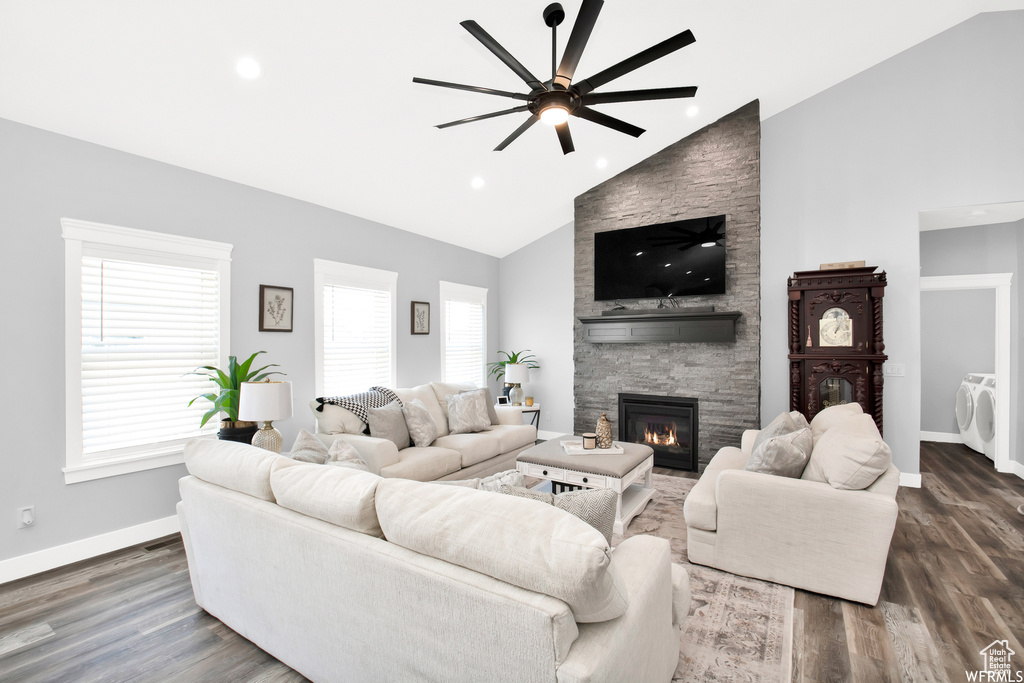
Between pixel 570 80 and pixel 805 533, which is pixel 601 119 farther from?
pixel 805 533

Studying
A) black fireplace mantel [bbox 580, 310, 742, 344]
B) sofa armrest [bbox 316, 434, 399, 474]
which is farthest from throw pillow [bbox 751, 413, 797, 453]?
sofa armrest [bbox 316, 434, 399, 474]

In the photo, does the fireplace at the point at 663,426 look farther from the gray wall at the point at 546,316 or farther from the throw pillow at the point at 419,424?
the throw pillow at the point at 419,424

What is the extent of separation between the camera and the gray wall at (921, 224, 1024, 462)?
485cm

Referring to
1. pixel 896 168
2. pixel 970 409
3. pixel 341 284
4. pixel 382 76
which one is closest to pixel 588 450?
pixel 341 284

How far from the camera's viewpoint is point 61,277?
2855 mm

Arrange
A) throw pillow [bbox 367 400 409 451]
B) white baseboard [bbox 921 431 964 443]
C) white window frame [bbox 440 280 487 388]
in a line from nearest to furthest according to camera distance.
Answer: throw pillow [bbox 367 400 409 451]
white window frame [bbox 440 280 487 388]
white baseboard [bbox 921 431 964 443]

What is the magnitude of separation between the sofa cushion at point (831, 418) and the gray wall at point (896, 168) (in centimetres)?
148

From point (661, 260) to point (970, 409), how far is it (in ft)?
13.9

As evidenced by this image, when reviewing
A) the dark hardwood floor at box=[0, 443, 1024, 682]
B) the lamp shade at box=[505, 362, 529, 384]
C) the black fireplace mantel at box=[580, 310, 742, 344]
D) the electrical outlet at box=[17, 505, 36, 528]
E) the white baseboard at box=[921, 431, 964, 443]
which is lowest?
the dark hardwood floor at box=[0, 443, 1024, 682]

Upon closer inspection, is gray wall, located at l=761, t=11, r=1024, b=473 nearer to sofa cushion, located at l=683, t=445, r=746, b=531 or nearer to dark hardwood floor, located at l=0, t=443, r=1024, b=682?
dark hardwood floor, located at l=0, t=443, r=1024, b=682

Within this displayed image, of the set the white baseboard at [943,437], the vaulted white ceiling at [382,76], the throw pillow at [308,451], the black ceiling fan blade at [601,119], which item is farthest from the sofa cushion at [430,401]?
the white baseboard at [943,437]

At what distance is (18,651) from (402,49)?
3.67 metres

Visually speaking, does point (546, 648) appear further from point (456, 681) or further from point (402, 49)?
point (402, 49)

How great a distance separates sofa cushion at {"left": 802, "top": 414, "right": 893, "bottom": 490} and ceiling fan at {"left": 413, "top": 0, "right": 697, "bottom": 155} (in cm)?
210
